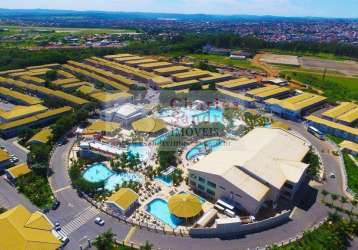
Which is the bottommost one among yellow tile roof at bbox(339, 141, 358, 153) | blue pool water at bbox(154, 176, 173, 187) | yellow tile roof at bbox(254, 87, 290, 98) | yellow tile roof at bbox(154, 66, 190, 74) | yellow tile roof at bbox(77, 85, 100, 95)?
blue pool water at bbox(154, 176, 173, 187)

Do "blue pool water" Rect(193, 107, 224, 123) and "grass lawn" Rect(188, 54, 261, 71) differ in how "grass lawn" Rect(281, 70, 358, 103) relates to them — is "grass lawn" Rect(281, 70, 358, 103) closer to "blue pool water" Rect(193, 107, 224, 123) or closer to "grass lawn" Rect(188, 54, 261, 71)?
"grass lawn" Rect(188, 54, 261, 71)

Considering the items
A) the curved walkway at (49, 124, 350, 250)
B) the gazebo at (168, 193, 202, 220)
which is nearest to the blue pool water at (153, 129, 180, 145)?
the curved walkway at (49, 124, 350, 250)

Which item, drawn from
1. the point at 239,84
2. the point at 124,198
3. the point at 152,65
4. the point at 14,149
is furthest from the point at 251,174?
the point at 152,65

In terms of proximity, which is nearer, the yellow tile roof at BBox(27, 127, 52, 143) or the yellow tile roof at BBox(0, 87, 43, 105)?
the yellow tile roof at BBox(27, 127, 52, 143)

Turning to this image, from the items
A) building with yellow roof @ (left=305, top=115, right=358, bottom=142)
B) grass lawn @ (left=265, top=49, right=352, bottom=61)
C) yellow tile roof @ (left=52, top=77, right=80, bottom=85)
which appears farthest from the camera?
grass lawn @ (left=265, top=49, right=352, bottom=61)

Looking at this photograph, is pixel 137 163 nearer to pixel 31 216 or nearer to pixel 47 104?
pixel 31 216

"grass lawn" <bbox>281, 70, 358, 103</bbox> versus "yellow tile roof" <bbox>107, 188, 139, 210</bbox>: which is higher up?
"grass lawn" <bbox>281, 70, 358, 103</bbox>

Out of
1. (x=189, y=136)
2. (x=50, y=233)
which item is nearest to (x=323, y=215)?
(x=189, y=136)

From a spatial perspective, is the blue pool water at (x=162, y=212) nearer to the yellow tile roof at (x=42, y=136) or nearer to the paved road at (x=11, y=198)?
the paved road at (x=11, y=198)
